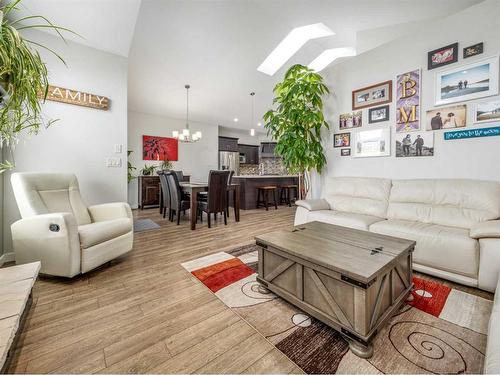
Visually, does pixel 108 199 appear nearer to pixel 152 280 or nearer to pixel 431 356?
pixel 152 280

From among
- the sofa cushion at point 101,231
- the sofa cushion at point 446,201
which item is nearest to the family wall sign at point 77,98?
the sofa cushion at point 101,231

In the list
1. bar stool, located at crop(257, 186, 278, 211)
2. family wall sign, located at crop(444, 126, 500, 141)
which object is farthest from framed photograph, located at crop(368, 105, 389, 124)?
bar stool, located at crop(257, 186, 278, 211)

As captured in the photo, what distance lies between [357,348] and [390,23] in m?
4.10

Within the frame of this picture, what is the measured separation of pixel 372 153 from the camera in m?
3.15

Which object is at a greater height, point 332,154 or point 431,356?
point 332,154

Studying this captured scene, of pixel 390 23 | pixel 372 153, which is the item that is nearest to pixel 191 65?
pixel 390 23

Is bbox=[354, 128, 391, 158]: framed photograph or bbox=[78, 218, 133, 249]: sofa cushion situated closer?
bbox=[78, 218, 133, 249]: sofa cushion

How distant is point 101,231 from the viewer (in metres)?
2.01

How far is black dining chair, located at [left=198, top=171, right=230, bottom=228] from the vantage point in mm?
3744

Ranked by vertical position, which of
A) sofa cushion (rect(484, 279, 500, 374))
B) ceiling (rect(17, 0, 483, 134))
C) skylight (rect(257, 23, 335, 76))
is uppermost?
skylight (rect(257, 23, 335, 76))

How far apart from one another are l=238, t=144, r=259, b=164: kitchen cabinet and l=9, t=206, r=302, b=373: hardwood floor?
23.8 feet

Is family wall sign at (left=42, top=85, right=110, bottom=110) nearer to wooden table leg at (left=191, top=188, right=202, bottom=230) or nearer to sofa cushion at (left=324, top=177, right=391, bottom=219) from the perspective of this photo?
wooden table leg at (left=191, top=188, right=202, bottom=230)

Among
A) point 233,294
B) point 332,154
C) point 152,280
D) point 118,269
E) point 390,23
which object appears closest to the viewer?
point 233,294

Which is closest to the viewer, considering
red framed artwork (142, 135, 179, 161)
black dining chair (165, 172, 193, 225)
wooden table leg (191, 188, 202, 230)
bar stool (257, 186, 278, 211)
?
wooden table leg (191, 188, 202, 230)
